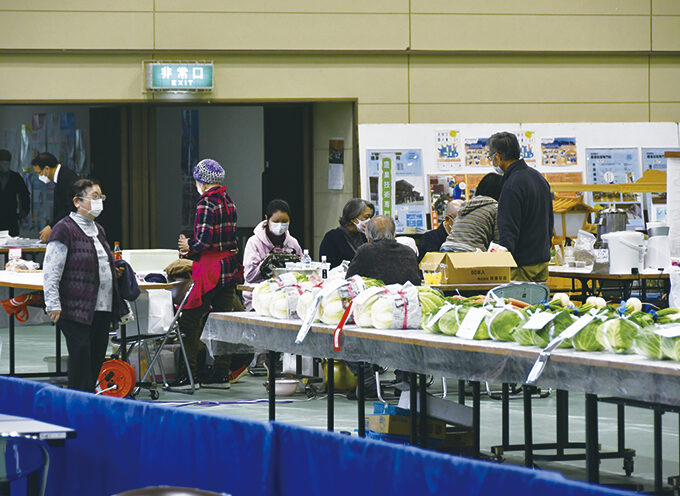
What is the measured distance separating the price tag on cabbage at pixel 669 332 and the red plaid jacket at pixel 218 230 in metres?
5.04

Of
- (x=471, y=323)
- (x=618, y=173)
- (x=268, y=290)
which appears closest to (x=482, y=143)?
(x=618, y=173)

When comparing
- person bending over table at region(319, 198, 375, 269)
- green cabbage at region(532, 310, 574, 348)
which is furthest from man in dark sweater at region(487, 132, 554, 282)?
green cabbage at region(532, 310, 574, 348)

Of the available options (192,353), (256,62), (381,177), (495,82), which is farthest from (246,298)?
(495,82)

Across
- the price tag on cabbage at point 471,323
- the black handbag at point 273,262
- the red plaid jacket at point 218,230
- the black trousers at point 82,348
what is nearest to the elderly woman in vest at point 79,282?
A: the black trousers at point 82,348

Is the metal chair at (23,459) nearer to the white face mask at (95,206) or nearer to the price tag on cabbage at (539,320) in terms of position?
the price tag on cabbage at (539,320)

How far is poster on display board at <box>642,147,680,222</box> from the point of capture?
12.7 m

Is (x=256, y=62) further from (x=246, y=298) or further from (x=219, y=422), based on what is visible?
(x=219, y=422)

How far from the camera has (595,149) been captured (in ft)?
41.9

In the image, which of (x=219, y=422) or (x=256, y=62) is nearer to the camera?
(x=219, y=422)

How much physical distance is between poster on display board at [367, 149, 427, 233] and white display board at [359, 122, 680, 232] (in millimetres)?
41

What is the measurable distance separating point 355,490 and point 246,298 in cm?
612

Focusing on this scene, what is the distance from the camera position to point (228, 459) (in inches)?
133

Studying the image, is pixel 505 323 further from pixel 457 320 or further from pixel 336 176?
pixel 336 176

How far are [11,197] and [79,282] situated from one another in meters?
6.97
